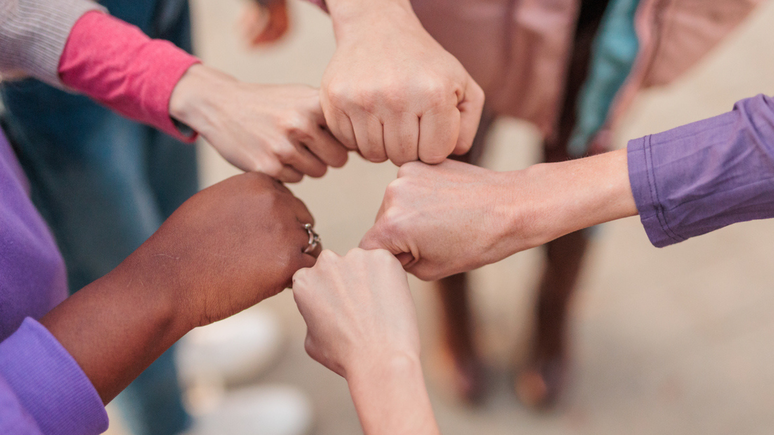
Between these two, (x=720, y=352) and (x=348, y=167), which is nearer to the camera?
(x=720, y=352)

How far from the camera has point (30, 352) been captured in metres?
0.49

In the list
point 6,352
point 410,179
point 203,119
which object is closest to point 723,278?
point 410,179

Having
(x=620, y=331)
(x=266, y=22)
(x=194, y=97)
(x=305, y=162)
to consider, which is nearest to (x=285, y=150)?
Result: (x=305, y=162)

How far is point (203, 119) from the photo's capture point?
2.51ft

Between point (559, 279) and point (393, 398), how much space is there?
72 centimetres

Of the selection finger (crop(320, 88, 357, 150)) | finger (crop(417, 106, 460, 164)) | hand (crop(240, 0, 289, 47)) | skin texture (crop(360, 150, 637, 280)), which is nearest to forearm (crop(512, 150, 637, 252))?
skin texture (crop(360, 150, 637, 280))

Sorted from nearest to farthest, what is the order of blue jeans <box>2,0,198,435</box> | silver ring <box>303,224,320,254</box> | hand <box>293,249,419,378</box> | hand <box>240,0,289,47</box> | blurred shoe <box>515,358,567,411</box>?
hand <box>293,249,419,378</box> → silver ring <box>303,224,320,254</box> → blue jeans <box>2,0,198,435</box> → hand <box>240,0,289,47</box> → blurred shoe <box>515,358,567,411</box>

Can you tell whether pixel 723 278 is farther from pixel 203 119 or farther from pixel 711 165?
pixel 203 119

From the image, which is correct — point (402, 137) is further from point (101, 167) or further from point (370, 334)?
point (101, 167)

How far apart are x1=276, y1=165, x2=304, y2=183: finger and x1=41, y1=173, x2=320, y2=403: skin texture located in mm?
40

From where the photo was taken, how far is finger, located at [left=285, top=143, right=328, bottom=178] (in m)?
0.76

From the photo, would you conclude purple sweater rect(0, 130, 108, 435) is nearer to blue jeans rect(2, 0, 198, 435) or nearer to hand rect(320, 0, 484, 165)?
blue jeans rect(2, 0, 198, 435)

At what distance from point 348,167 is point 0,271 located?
4.02 feet

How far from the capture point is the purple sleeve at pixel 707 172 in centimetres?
61
